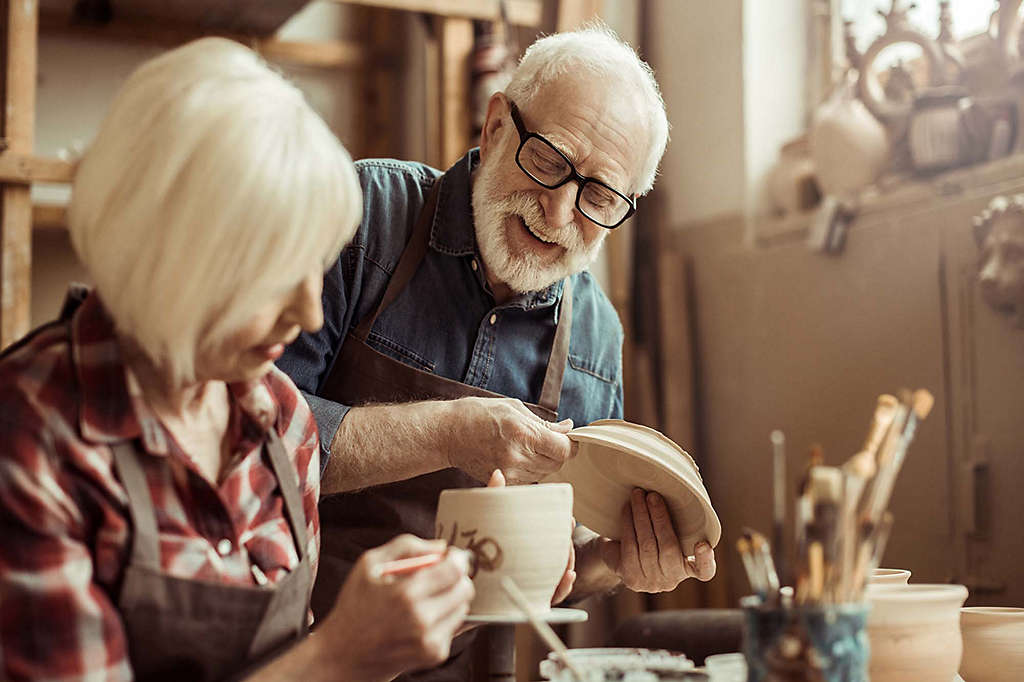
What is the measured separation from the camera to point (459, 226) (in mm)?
2084

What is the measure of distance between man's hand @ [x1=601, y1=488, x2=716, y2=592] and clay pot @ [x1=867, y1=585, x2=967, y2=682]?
35 cm

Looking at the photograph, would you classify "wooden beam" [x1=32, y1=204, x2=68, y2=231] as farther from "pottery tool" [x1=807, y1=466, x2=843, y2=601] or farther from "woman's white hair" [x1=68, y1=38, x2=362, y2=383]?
"pottery tool" [x1=807, y1=466, x2=843, y2=601]

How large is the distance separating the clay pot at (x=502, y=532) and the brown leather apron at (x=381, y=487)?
0.79 metres

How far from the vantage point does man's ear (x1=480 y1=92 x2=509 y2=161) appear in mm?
2061

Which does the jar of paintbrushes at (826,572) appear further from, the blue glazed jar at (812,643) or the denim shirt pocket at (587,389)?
the denim shirt pocket at (587,389)

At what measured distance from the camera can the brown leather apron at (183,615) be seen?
1.05 meters

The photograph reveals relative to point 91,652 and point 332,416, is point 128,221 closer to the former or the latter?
point 91,652

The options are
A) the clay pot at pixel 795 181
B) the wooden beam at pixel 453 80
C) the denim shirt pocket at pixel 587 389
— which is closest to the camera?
the denim shirt pocket at pixel 587 389

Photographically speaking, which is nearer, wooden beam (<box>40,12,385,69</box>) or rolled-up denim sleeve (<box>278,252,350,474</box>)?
rolled-up denim sleeve (<box>278,252,350,474</box>)

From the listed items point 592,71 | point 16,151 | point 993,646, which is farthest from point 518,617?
point 16,151

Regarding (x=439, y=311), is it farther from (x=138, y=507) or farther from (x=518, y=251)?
(x=138, y=507)

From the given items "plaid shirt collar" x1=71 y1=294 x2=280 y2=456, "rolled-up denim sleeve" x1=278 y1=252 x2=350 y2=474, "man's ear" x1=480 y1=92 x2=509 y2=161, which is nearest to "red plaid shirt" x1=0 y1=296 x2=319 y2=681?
"plaid shirt collar" x1=71 y1=294 x2=280 y2=456

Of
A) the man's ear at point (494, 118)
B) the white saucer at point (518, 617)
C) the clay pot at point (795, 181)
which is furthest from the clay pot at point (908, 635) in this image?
the clay pot at point (795, 181)

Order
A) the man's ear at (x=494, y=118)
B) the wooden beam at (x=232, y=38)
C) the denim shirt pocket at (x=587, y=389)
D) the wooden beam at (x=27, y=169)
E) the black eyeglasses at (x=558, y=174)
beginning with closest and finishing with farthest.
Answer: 1. the black eyeglasses at (x=558, y=174)
2. the man's ear at (x=494, y=118)
3. the denim shirt pocket at (x=587, y=389)
4. the wooden beam at (x=27, y=169)
5. the wooden beam at (x=232, y=38)
